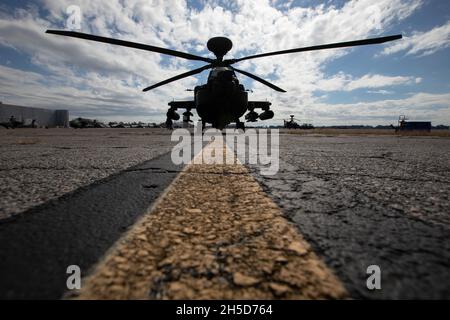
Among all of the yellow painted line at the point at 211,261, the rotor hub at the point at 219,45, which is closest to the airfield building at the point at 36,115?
the rotor hub at the point at 219,45

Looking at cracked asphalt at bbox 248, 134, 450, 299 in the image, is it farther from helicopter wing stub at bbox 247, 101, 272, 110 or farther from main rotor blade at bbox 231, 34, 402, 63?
helicopter wing stub at bbox 247, 101, 272, 110

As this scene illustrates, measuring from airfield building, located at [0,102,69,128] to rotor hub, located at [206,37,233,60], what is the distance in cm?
7894

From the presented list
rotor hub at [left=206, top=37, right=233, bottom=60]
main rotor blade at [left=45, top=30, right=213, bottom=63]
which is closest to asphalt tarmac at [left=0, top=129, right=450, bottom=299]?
main rotor blade at [left=45, top=30, right=213, bottom=63]

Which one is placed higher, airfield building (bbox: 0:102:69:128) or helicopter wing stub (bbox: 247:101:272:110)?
airfield building (bbox: 0:102:69:128)

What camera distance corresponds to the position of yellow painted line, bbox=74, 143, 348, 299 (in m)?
0.68

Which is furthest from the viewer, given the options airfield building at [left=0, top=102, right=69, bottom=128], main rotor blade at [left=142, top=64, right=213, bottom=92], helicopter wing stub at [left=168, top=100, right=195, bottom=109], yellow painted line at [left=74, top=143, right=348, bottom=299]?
airfield building at [left=0, top=102, right=69, bottom=128]

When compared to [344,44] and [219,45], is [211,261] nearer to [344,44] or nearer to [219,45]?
[344,44]

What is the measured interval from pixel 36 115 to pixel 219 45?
3919 inches

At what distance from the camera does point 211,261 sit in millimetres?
826

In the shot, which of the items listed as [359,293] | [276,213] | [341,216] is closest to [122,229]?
[276,213]

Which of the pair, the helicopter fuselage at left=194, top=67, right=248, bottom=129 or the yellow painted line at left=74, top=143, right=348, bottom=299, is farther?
the helicopter fuselage at left=194, top=67, right=248, bottom=129

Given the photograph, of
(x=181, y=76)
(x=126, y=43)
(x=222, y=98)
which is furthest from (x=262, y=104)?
(x=126, y=43)

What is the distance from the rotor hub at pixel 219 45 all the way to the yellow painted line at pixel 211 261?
7.49 meters
